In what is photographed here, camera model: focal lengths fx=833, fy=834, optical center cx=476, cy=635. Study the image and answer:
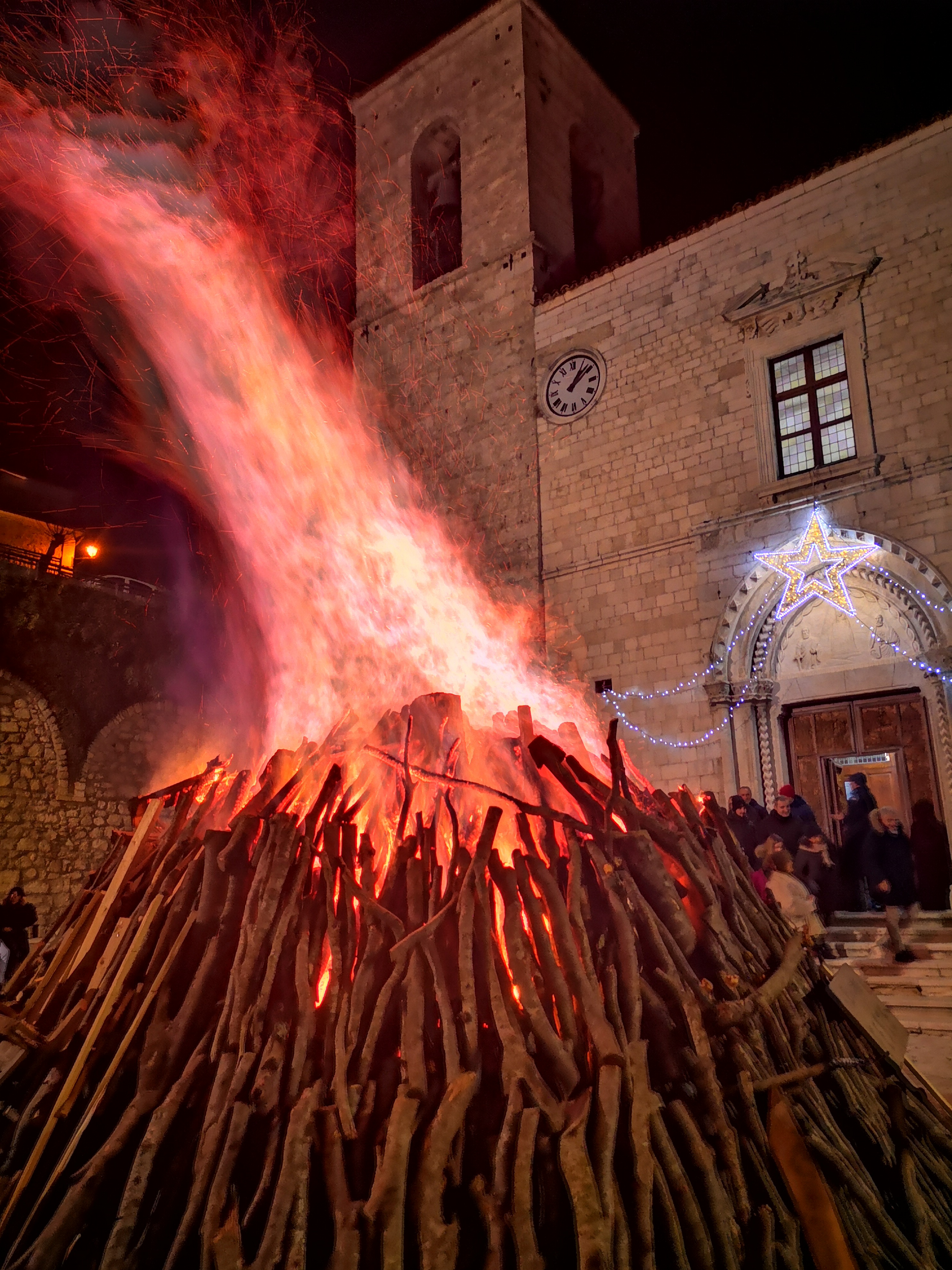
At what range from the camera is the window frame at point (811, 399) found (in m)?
12.6

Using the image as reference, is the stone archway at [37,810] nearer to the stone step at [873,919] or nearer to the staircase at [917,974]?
the stone step at [873,919]

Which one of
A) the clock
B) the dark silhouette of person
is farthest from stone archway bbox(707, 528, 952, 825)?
the clock

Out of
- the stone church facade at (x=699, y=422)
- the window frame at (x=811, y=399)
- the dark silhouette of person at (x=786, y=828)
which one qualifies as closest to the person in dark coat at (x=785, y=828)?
the dark silhouette of person at (x=786, y=828)

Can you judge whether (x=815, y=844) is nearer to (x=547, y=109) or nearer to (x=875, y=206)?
(x=875, y=206)

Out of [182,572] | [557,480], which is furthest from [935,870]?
[182,572]

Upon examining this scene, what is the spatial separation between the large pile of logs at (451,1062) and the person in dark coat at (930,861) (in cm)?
663

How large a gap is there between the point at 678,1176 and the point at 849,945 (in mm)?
6727

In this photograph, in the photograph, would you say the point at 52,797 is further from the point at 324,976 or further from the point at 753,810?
the point at 324,976

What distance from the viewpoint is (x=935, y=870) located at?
10.0m

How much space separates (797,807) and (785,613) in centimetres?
388

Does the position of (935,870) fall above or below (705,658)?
below

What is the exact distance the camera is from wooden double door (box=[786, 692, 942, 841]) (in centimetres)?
1154

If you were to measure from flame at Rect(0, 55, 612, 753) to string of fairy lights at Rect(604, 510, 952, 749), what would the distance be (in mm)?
3190

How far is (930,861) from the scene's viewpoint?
33.0ft
